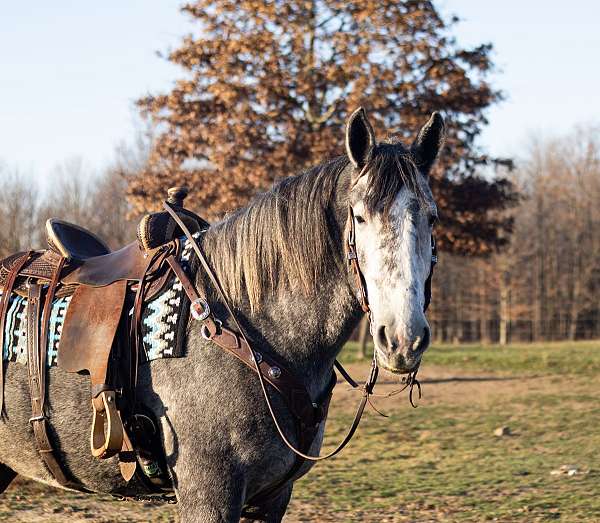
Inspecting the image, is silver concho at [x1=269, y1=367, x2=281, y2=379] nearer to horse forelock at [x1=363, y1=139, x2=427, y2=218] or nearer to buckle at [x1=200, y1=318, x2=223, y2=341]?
buckle at [x1=200, y1=318, x2=223, y2=341]

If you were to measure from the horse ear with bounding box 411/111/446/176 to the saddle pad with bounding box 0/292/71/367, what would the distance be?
1639 mm

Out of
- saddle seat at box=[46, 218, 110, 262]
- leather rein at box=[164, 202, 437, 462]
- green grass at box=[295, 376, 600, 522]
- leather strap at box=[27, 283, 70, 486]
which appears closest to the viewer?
leather rein at box=[164, 202, 437, 462]

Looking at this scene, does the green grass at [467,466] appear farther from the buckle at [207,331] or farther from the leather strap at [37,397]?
the buckle at [207,331]

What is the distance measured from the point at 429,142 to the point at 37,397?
1.96m

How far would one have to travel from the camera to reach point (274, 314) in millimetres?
3105

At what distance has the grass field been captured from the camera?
643 cm

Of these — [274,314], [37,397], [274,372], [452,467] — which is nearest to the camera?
[274,372]

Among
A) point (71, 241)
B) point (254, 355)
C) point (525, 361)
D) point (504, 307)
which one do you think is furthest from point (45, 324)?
point (504, 307)

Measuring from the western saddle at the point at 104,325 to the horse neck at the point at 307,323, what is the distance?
455 millimetres

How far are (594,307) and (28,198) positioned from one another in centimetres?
2374

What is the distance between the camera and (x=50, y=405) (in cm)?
328

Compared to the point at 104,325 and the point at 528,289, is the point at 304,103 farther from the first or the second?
the point at 528,289

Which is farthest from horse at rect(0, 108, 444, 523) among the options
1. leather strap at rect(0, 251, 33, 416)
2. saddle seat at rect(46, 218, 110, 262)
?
saddle seat at rect(46, 218, 110, 262)

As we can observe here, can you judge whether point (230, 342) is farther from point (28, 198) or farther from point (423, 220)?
point (28, 198)
